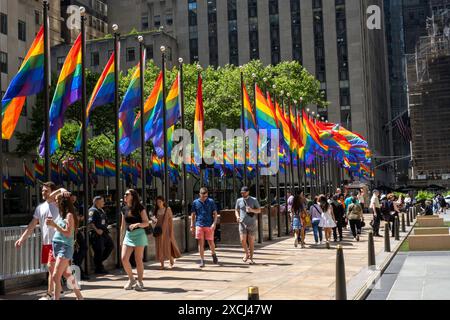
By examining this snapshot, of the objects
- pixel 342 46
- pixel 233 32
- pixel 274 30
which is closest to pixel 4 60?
pixel 233 32

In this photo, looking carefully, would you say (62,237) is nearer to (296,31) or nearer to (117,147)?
(117,147)

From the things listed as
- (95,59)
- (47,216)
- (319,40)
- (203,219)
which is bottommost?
(203,219)

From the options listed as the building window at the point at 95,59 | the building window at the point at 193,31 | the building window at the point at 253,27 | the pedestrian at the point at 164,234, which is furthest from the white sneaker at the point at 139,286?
the building window at the point at 193,31

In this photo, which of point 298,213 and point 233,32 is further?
point 233,32

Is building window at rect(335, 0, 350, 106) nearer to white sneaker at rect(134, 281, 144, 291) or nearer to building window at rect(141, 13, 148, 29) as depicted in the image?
building window at rect(141, 13, 148, 29)

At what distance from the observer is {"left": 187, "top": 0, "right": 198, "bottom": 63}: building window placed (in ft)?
284

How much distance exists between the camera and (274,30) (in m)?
83.8

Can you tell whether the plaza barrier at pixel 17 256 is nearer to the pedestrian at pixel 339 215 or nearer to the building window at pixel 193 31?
the pedestrian at pixel 339 215

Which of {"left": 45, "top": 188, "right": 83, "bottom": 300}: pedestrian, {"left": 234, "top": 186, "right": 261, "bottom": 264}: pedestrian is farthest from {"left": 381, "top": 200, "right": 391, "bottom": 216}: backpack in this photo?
{"left": 45, "top": 188, "right": 83, "bottom": 300}: pedestrian

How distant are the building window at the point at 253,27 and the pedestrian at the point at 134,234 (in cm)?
7467

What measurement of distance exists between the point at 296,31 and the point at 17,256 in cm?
7548

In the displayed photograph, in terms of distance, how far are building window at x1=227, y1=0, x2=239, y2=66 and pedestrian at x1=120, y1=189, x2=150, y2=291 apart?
7532 cm

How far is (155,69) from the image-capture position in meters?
46.5
